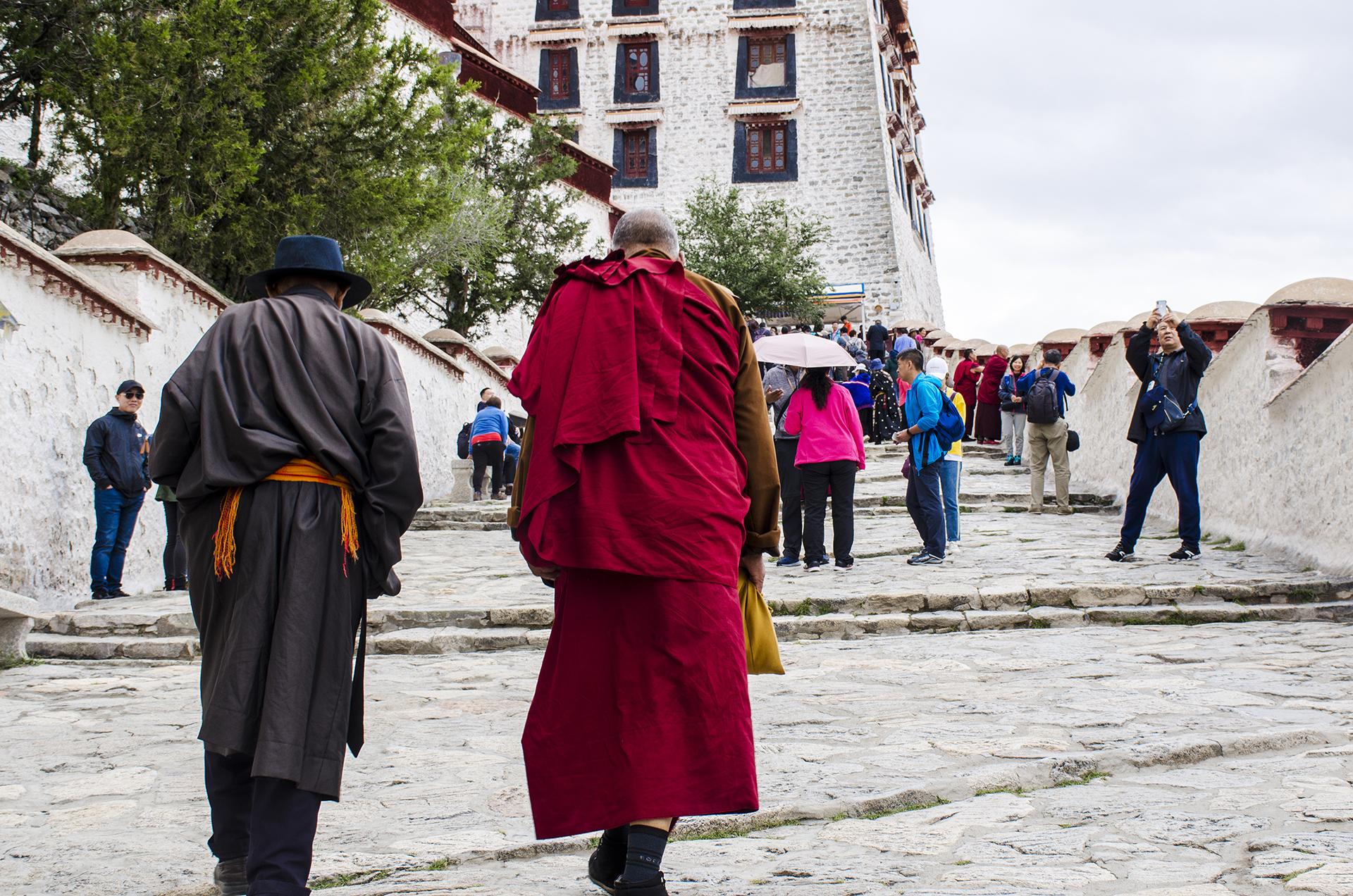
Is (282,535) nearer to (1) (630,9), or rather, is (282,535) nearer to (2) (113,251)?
(2) (113,251)

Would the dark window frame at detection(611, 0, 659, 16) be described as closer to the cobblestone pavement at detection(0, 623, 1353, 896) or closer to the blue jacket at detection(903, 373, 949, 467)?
the blue jacket at detection(903, 373, 949, 467)

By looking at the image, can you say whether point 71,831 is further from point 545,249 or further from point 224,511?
point 545,249

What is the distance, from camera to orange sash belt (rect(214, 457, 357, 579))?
105 inches

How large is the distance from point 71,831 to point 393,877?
1098mm

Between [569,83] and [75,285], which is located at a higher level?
[569,83]

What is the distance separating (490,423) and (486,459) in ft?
1.48

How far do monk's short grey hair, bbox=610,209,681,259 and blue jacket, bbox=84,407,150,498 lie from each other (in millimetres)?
6293

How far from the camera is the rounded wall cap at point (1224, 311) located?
9.84 meters

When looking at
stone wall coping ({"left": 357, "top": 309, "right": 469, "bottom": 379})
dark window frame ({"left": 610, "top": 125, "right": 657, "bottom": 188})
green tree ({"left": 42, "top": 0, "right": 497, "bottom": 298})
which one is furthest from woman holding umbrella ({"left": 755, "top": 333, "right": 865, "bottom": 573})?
dark window frame ({"left": 610, "top": 125, "right": 657, "bottom": 188})

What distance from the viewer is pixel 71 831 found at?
10.6 feet

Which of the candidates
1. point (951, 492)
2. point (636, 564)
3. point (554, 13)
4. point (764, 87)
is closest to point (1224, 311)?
point (951, 492)

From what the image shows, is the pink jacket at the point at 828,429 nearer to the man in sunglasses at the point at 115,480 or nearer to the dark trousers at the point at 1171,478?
the dark trousers at the point at 1171,478

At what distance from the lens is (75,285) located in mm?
8344

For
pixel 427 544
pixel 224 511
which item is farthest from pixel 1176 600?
pixel 427 544
